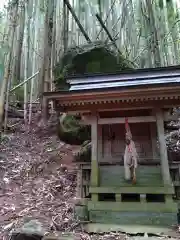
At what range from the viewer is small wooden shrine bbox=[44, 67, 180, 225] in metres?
4.07

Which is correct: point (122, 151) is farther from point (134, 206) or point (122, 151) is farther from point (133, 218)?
point (133, 218)

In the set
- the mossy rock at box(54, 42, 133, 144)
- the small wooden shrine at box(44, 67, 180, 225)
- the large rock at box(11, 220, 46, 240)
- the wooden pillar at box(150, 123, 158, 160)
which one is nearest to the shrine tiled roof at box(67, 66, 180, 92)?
the small wooden shrine at box(44, 67, 180, 225)

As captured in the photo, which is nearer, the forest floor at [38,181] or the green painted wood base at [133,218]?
the green painted wood base at [133,218]

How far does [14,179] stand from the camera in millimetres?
5512

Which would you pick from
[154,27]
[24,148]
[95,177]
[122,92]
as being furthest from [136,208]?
[154,27]

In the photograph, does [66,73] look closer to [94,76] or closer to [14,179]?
[94,76]

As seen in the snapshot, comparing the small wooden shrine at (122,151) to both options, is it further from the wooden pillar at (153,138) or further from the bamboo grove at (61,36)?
the bamboo grove at (61,36)

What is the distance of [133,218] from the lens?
13.2 ft

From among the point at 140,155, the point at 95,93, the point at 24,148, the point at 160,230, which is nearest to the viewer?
the point at 160,230

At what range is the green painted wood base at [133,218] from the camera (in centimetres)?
391

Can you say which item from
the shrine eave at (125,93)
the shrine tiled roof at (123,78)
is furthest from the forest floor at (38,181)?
the shrine tiled roof at (123,78)

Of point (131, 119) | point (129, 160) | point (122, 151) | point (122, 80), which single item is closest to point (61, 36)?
point (122, 80)

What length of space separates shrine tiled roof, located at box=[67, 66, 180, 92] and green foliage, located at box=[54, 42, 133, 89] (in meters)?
2.71

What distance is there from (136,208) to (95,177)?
89 cm
